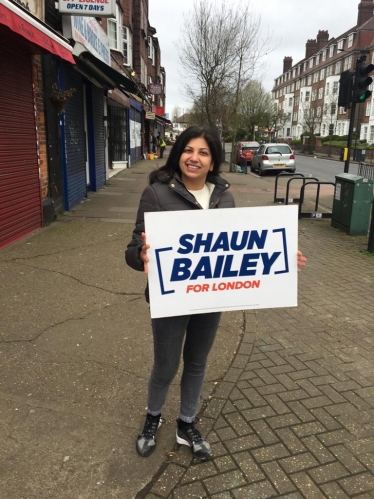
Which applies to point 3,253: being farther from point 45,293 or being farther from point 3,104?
point 3,104

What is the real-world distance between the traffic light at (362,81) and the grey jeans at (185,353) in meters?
8.39

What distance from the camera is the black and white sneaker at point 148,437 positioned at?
2389mm

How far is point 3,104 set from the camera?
598 cm

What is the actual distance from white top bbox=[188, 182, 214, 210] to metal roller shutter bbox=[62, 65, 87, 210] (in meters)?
7.09

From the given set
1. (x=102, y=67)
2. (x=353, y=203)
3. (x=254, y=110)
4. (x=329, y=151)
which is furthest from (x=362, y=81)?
(x=254, y=110)

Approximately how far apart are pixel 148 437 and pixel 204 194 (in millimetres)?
1502

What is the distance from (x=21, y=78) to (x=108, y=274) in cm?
374

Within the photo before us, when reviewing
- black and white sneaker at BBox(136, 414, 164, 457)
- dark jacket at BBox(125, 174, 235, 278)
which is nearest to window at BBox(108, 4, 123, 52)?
dark jacket at BBox(125, 174, 235, 278)

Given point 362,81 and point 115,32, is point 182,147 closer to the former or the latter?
point 362,81

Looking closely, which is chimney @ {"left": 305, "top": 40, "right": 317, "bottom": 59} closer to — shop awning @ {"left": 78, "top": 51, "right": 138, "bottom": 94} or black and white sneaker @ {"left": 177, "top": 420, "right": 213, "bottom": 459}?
shop awning @ {"left": 78, "top": 51, "right": 138, "bottom": 94}

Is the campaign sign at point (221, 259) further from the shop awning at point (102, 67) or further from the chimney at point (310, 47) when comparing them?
the chimney at point (310, 47)

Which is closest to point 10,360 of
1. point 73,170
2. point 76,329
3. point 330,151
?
point 76,329

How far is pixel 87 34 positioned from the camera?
9.78 m

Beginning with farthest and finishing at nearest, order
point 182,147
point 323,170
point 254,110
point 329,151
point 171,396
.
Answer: point 254,110
point 329,151
point 323,170
point 171,396
point 182,147
